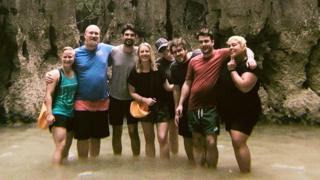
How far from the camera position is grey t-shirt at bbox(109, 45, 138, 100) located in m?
7.80

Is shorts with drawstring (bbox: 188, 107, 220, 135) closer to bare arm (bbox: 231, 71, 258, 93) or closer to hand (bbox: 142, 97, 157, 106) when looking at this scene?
bare arm (bbox: 231, 71, 258, 93)

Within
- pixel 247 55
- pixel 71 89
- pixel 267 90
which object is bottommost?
pixel 267 90

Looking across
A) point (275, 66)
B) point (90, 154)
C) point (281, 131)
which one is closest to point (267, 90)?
point (275, 66)

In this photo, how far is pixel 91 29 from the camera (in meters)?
7.43

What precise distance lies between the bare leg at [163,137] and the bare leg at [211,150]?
2.69 feet

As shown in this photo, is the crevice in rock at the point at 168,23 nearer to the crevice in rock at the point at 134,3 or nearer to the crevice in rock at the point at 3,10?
the crevice in rock at the point at 134,3

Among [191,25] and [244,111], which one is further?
[191,25]

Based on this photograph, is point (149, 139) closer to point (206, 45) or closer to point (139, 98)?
point (139, 98)

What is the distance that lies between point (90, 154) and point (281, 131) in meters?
Result: 4.85

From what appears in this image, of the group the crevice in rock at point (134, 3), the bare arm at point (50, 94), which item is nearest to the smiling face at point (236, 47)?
the bare arm at point (50, 94)

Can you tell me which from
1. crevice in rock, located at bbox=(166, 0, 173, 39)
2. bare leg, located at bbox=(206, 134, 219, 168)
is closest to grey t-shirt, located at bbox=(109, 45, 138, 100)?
bare leg, located at bbox=(206, 134, 219, 168)

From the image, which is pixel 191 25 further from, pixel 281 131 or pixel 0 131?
pixel 0 131

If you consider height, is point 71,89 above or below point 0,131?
above

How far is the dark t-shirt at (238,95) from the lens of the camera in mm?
6480
